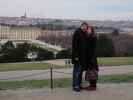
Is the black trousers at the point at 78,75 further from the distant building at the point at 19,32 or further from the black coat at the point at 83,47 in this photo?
the distant building at the point at 19,32

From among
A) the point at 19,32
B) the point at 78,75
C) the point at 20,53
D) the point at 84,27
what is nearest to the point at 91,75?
the point at 78,75

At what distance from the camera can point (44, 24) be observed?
51.3 meters

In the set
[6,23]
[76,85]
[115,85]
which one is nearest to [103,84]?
[115,85]

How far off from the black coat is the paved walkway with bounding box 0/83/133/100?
76 centimetres

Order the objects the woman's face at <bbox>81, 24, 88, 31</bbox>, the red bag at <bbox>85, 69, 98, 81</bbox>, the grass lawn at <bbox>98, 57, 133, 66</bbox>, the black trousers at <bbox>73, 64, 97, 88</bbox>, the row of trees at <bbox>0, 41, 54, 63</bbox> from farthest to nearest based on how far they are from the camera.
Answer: the row of trees at <bbox>0, 41, 54, 63</bbox>, the grass lawn at <bbox>98, 57, 133, 66</bbox>, the red bag at <bbox>85, 69, 98, 81</bbox>, the black trousers at <bbox>73, 64, 97, 88</bbox>, the woman's face at <bbox>81, 24, 88, 31</bbox>

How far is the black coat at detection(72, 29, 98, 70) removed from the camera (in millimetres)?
10438

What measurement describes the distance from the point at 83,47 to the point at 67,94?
1.22 meters

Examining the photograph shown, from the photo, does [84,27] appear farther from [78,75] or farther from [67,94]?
[67,94]

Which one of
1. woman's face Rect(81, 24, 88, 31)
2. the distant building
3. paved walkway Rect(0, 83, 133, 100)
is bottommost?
the distant building

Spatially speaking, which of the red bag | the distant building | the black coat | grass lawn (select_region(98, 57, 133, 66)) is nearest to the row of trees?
the distant building

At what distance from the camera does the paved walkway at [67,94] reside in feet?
31.5

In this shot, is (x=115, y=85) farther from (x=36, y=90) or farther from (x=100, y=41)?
(x=100, y=41)

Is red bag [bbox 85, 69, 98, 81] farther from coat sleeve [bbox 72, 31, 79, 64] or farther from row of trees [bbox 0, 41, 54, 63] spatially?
row of trees [bbox 0, 41, 54, 63]

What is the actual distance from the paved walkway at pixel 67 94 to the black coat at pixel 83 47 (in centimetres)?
76
